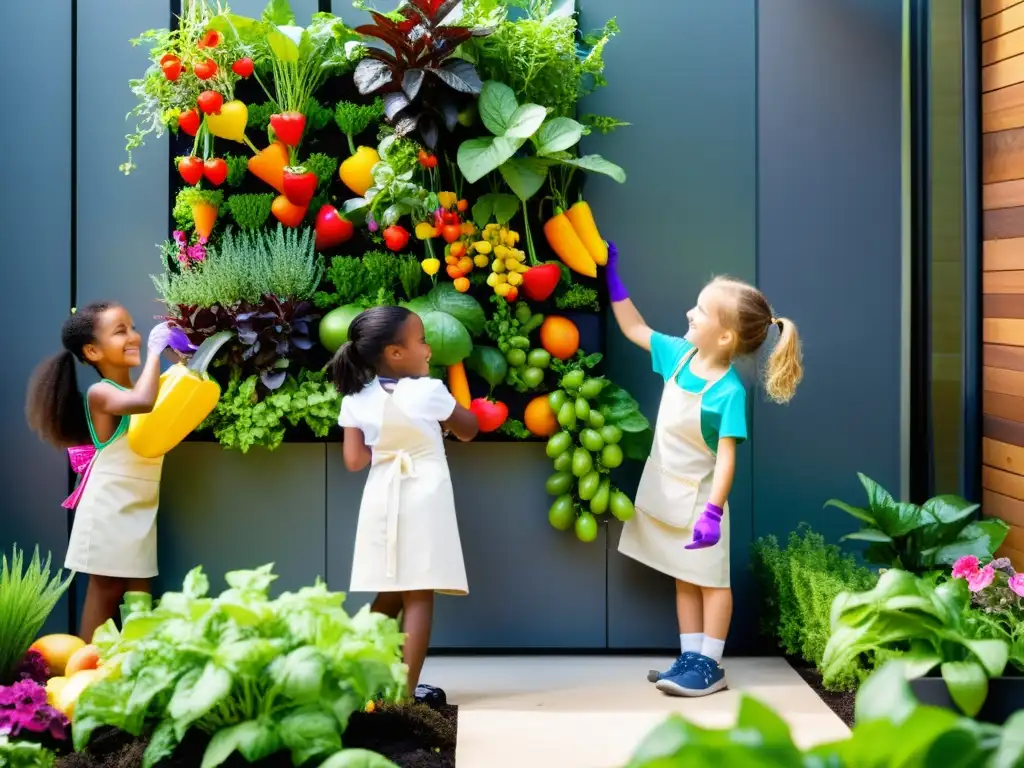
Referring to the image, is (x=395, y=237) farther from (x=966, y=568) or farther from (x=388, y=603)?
(x=966, y=568)

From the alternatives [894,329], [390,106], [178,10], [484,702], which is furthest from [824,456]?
[178,10]

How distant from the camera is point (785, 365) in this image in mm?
4242

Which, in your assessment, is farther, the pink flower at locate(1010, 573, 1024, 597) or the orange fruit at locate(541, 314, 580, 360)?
the orange fruit at locate(541, 314, 580, 360)

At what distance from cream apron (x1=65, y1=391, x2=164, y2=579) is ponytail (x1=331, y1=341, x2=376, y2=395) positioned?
84 cm

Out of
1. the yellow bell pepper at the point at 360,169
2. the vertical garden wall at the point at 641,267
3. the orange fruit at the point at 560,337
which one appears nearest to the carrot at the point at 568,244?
the orange fruit at the point at 560,337

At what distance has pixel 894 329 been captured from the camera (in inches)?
189

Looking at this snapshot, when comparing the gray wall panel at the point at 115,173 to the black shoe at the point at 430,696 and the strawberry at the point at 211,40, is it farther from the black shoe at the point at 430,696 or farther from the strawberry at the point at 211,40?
the black shoe at the point at 430,696

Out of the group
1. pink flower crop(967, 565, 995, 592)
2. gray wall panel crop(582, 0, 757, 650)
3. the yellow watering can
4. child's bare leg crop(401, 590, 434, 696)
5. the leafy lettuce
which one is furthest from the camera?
gray wall panel crop(582, 0, 757, 650)

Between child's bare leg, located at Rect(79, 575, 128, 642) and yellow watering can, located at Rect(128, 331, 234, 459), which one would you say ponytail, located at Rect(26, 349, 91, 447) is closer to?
yellow watering can, located at Rect(128, 331, 234, 459)

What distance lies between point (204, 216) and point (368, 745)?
2358mm

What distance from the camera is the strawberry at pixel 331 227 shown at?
447 centimetres

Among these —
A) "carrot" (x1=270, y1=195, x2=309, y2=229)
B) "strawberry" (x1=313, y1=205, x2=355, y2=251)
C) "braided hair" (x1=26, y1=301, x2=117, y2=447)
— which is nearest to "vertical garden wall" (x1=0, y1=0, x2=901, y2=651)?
"braided hair" (x1=26, y1=301, x2=117, y2=447)

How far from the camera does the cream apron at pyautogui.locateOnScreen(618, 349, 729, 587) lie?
433cm

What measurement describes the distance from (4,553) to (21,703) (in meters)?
1.51
